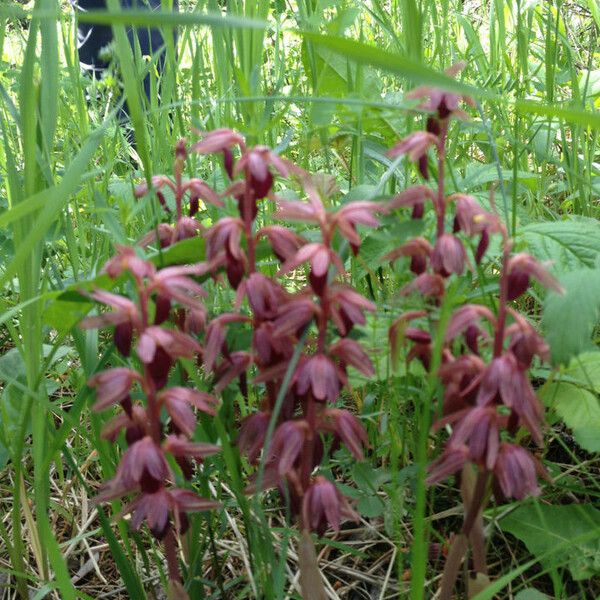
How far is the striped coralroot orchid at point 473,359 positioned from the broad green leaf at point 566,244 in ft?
0.83

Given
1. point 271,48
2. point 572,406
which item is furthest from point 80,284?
point 271,48

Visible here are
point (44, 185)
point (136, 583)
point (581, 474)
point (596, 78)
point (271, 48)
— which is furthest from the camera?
point (271, 48)

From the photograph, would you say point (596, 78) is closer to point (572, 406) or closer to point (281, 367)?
point (572, 406)

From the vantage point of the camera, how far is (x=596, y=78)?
2.71 metres

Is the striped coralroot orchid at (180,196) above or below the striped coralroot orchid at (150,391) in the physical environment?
above

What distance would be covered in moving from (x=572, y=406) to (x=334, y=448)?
1.46ft

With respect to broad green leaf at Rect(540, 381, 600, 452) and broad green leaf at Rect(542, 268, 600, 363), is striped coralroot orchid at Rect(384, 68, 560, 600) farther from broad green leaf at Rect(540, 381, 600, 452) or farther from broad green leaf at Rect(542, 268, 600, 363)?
broad green leaf at Rect(540, 381, 600, 452)

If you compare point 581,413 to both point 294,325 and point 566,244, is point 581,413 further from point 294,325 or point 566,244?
point 294,325

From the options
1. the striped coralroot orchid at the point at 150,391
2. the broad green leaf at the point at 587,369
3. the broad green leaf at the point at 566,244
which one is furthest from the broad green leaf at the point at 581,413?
the striped coralroot orchid at the point at 150,391

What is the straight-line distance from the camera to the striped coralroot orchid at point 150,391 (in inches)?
41.1

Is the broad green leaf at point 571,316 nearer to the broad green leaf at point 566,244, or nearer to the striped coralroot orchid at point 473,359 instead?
the striped coralroot orchid at point 473,359

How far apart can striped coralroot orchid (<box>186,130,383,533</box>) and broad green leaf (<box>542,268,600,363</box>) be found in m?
0.23

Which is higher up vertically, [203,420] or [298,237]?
[298,237]

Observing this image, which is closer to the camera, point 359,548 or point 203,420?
point 203,420
